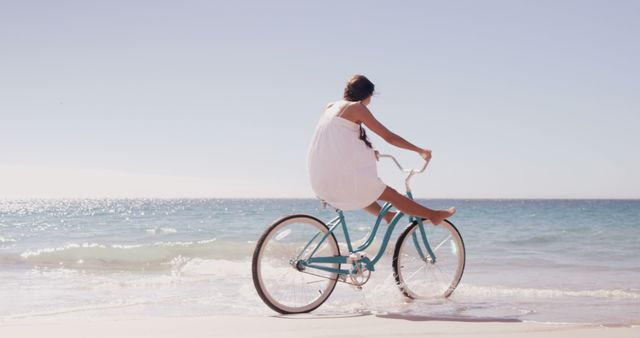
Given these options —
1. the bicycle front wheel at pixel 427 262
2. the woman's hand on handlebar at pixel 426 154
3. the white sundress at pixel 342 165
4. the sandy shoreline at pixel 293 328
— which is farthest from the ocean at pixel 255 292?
the woman's hand on handlebar at pixel 426 154

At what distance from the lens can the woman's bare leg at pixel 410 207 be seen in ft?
16.0

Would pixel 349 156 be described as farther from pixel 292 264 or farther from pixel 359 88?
pixel 292 264

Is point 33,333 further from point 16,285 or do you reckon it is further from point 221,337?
point 16,285

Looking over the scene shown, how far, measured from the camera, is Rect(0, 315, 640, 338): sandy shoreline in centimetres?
391

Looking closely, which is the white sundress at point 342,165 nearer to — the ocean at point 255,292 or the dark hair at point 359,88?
the dark hair at point 359,88

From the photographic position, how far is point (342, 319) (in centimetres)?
444

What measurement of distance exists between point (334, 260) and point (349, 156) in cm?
85

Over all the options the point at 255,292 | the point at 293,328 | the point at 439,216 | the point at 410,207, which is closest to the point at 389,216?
the point at 410,207

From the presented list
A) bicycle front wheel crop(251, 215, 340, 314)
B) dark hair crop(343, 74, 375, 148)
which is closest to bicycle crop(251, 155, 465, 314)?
bicycle front wheel crop(251, 215, 340, 314)

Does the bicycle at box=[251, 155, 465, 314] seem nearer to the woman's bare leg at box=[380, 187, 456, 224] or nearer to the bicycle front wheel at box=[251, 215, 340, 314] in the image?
the bicycle front wheel at box=[251, 215, 340, 314]

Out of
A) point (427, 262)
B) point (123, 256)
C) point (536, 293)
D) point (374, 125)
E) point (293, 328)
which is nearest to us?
point (293, 328)

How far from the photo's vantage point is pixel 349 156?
4750mm

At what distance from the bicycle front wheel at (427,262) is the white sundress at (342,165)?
0.81 meters

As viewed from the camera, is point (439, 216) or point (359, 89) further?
point (439, 216)
